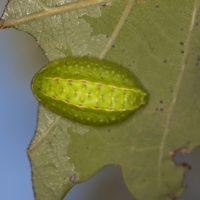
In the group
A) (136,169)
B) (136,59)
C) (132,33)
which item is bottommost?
(136,169)

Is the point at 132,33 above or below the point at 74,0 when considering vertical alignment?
below

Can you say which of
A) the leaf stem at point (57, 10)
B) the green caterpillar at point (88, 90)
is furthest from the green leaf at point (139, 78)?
the green caterpillar at point (88, 90)

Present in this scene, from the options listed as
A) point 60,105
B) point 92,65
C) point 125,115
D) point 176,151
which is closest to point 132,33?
point 92,65

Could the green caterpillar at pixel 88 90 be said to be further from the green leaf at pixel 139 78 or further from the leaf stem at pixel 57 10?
the leaf stem at pixel 57 10

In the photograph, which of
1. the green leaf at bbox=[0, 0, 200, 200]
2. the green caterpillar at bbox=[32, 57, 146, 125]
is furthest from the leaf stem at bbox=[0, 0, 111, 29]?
the green caterpillar at bbox=[32, 57, 146, 125]

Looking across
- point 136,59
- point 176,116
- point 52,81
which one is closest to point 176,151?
point 176,116

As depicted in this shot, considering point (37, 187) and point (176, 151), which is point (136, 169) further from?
point (37, 187)

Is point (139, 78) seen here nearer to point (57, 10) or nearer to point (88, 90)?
point (88, 90)
